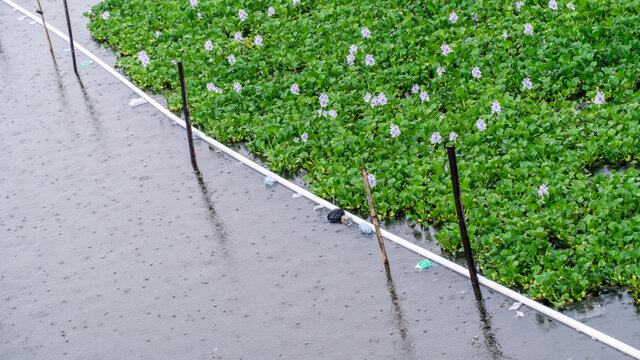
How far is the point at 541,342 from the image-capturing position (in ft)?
24.3

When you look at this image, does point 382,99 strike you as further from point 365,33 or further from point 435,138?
point 365,33

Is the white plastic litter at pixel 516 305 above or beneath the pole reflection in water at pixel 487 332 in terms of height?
above

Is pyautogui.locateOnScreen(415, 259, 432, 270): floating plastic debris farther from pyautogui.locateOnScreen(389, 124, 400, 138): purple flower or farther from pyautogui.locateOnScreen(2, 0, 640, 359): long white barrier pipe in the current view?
pyautogui.locateOnScreen(389, 124, 400, 138): purple flower

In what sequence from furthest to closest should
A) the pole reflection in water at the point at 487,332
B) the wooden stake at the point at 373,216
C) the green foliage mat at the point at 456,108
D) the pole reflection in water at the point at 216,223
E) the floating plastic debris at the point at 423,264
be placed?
the pole reflection in water at the point at 216,223, the floating plastic debris at the point at 423,264, the wooden stake at the point at 373,216, the green foliage mat at the point at 456,108, the pole reflection in water at the point at 487,332

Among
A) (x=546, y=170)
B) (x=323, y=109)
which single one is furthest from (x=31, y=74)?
(x=546, y=170)

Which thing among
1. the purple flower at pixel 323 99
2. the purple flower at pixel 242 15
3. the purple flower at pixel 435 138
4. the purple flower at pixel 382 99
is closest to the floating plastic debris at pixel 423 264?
the purple flower at pixel 435 138

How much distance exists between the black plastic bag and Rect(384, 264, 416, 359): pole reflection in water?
1176 mm

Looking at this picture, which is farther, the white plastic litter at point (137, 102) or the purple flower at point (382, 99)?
the white plastic litter at point (137, 102)

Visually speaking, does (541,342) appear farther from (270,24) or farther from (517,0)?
(270,24)

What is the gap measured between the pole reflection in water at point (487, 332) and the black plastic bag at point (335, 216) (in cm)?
219

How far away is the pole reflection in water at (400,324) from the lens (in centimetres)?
770

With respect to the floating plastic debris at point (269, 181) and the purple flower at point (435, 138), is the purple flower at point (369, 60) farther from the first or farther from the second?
the floating plastic debris at point (269, 181)

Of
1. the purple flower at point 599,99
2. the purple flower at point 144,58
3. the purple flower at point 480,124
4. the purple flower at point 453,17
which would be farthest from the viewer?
the purple flower at point 144,58

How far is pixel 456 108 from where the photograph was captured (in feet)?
36.1
